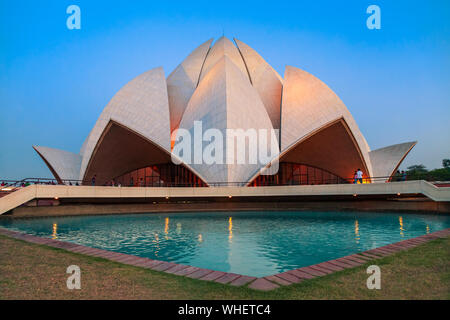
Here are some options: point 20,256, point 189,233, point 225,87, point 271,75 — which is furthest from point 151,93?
point 20,256

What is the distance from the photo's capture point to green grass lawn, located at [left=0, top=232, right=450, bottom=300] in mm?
2502

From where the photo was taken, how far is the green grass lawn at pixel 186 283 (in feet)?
8.21

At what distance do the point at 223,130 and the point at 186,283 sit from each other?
1781 centimetres

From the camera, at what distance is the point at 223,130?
20.3 metres

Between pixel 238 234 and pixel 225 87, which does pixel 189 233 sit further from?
pixel 225 87

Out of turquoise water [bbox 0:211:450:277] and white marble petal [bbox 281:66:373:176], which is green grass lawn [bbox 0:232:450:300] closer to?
turquoise water [bbox 0:211:450:277]

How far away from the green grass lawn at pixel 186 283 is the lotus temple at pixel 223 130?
50.5ft

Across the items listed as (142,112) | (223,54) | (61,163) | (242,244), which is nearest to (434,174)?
(223,54)

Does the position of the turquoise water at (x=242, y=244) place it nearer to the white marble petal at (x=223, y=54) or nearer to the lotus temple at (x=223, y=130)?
the lotus temple at (x=223, y=130)

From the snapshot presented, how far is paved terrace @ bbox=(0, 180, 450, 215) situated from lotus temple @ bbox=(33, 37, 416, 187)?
2468 millimetres

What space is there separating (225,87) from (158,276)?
64.1 feet

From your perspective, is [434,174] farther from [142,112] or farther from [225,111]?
[142,112]

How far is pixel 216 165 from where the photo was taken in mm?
19594
